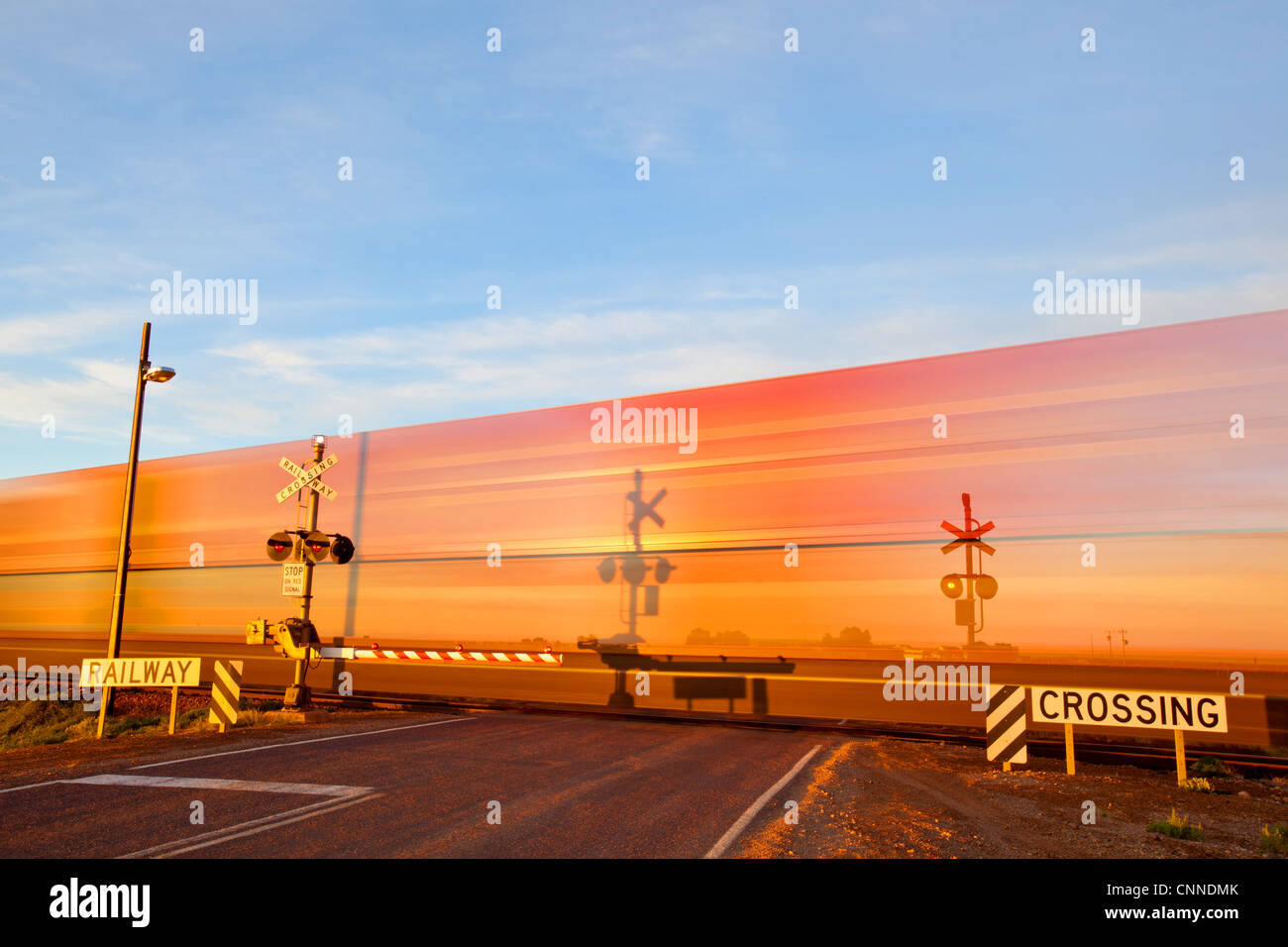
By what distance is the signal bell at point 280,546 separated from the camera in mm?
15633

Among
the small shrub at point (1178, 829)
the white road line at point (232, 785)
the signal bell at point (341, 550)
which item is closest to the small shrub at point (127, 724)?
the signal bell at point (341, 550)

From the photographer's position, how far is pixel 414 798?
26.3 ft

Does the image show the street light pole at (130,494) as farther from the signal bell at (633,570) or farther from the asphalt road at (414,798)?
the signal bell at (633,570)

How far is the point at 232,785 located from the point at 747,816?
5453 mm

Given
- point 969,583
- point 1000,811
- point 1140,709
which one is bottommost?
point 1000,811

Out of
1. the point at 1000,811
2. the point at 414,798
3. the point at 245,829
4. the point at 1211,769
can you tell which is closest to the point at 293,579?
the point at 414,798

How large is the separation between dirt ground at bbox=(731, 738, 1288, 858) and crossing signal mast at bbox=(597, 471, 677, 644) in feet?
12.2

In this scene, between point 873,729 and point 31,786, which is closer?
point 31,786

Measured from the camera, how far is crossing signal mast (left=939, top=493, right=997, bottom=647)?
1266cm

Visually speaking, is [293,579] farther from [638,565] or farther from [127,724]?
[638,565]

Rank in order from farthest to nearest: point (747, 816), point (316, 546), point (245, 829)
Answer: point (316, 546)
point (747, 816)
point (245, 829)
